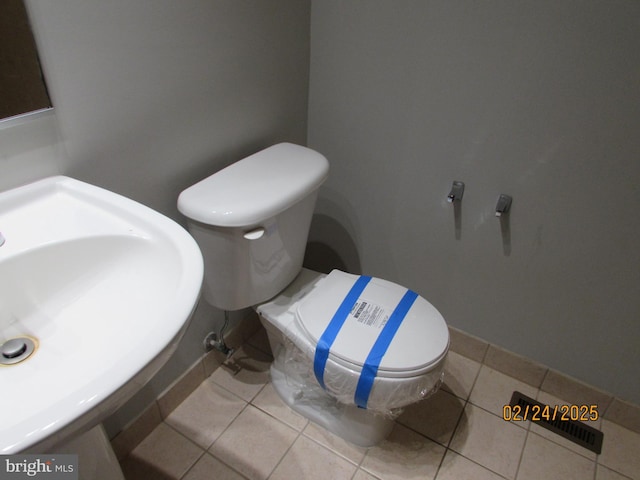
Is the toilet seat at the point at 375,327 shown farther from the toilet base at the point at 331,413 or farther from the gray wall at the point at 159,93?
the gray wall at the point at 159,93

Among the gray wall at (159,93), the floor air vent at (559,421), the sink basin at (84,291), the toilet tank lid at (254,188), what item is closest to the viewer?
the sink basin at (84,291)

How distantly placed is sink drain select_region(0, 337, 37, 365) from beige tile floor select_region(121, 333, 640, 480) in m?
0.73

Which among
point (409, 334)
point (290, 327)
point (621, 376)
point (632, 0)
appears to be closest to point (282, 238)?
point (290, 327)

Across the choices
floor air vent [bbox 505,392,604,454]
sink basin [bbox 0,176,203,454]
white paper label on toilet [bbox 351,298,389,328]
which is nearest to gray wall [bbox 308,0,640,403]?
floor air vent [bbox 505,392,604,454]

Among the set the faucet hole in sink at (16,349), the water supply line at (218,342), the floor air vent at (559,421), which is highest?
the faucet hole in sink at (16,349)

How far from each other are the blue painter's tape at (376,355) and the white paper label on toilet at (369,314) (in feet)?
0.06

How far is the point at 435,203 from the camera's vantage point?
135 centimetres

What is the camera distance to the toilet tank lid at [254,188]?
3.17 ft

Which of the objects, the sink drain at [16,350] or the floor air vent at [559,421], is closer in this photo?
the sink drain at [16,350]

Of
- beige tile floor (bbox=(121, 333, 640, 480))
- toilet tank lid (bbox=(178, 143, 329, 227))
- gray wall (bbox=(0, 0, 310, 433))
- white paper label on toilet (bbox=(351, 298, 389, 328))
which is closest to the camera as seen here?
gray wall (bbox=(0, 0, 310, 433))

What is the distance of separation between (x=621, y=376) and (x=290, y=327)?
3.32 ft

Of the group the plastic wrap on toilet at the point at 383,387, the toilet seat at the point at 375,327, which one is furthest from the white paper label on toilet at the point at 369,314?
the plastic wrap on toilet at the point at 383,387

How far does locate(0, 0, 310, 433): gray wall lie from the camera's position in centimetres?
78

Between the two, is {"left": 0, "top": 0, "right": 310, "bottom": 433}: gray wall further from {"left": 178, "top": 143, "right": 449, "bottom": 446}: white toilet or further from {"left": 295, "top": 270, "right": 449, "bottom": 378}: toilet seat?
{"left": 295, "top": 270, "right": 449, "bottom": 378}: toilet seat
